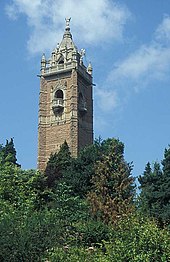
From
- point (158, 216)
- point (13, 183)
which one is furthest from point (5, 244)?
point (13, 183)

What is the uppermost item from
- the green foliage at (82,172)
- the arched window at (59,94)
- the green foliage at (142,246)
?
the arched window at (59,94)

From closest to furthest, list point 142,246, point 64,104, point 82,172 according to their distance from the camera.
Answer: point 142,246 < point 82,172 < point 64,104

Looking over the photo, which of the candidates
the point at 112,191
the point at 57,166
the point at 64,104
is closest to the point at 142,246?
the point at 112,191

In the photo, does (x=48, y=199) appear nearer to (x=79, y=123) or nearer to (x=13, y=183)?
(x=13, y=183)

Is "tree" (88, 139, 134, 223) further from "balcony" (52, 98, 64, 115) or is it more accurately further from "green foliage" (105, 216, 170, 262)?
"balcony" (52, 98, 64, 115)

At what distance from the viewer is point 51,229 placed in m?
15.4

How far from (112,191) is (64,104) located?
2962cm

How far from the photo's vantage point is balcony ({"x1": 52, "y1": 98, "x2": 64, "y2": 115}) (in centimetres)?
5273

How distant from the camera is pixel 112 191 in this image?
24.1 meters

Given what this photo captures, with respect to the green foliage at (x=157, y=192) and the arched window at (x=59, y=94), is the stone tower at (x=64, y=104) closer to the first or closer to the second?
the arched window at (x=59, y=94)

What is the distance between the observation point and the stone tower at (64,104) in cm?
5188

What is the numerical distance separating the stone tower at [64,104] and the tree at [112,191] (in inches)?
1001

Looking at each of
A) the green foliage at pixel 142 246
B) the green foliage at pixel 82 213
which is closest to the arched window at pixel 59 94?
the green foliage at pixel 82 213

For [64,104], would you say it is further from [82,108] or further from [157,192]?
[157,192]
